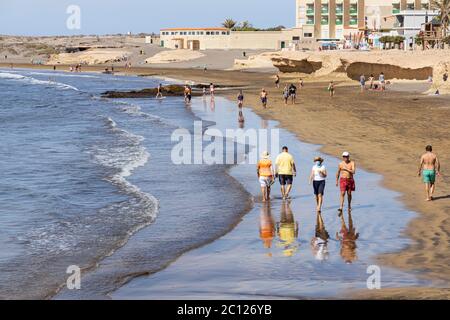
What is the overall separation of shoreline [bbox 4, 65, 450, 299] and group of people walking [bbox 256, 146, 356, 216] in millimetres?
1596

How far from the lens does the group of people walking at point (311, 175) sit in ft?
59.0

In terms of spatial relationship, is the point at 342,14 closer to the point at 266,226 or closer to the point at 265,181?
the point at 265,181

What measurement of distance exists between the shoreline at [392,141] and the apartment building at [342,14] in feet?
155

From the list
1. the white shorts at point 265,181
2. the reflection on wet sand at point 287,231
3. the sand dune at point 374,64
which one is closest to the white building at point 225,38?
the sand dune at point 374,64

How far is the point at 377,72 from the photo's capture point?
6550 centimetres

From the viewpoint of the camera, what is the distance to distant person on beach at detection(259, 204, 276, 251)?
16.0 m

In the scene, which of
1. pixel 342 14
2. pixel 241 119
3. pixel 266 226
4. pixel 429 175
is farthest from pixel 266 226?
pixel 342 14

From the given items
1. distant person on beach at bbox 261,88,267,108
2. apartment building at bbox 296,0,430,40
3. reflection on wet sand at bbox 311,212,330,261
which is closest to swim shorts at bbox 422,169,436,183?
reflection on wet sand at bbox 311,212,330,261

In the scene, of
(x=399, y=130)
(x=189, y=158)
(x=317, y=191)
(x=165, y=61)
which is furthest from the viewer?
(x=165, y=61)

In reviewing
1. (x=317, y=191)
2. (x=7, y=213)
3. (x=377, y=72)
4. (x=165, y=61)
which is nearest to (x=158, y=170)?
(x=7, y=213)

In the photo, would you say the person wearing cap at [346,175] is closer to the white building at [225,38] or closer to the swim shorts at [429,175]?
the swim shorts at [429,175]

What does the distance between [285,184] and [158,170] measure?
277 inches

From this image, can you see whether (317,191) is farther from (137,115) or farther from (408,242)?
(137,115)

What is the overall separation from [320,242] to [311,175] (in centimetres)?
304
